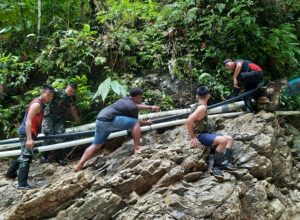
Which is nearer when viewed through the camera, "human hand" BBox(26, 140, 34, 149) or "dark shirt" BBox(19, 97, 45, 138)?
"human hand" BBox(26, 140, 34, 149)

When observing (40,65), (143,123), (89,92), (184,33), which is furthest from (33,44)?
(143,123)

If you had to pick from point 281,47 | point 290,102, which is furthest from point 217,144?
point 281,47

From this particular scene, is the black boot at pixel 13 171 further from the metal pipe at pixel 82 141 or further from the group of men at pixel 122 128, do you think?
the metal pipe at pixel 82 141

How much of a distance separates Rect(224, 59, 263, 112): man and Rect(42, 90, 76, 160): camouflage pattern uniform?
3.79 meters

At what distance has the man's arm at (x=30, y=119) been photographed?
698cm

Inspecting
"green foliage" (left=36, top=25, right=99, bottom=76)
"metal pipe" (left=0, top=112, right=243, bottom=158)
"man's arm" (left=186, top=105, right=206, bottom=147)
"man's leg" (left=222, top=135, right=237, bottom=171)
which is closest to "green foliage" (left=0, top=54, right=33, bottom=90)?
"green foliage" (left=36, top=25, right=99, bottom=76)

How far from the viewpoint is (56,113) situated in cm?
839

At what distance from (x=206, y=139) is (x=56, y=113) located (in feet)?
11.5

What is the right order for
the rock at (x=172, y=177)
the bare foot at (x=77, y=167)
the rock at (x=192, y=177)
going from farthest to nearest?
the bare foot at (x=77, y=167)
the rock at (x=192, y=177)
the rock at (x=172, y=177)

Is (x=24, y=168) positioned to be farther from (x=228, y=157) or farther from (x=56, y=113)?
(x=228, y=157)

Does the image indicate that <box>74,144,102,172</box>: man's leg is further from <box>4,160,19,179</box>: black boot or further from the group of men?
<box>4,160,19,179</box>: black boot

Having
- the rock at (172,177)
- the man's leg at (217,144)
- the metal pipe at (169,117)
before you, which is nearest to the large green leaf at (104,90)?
the metal pipe at (169,117)

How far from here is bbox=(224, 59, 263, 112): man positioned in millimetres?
8727

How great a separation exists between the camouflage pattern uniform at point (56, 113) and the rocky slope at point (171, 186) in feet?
2.64
